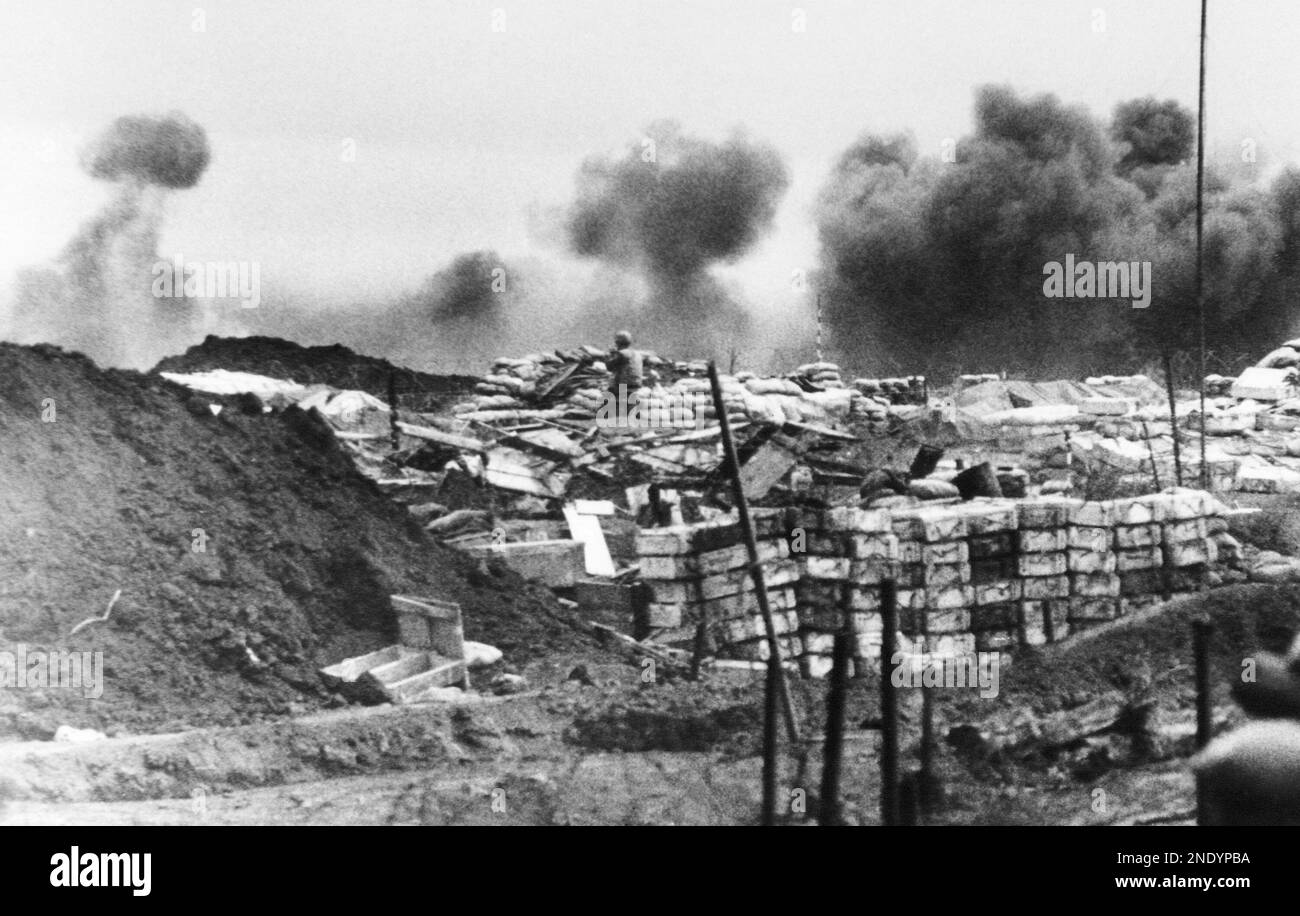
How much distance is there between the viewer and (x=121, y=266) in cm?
684

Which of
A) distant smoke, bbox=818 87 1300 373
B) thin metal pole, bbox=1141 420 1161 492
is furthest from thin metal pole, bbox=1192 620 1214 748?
distant smoke, bbox=818 87 1300 373

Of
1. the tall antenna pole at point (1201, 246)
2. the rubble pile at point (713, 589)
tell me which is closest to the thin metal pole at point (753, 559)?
the rubble pile at point (713, 589)

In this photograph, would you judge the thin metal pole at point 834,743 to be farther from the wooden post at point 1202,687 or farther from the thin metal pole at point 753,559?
the wooden post at point 1202,687

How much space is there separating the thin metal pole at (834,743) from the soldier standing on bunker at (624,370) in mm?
1654

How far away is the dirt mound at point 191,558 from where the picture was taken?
263 inches

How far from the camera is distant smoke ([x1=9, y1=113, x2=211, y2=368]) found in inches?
267

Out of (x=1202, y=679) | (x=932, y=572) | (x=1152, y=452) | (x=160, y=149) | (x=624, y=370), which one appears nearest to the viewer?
(x=1202, y=679)

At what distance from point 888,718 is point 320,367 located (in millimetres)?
3396

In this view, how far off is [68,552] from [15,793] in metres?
1.19

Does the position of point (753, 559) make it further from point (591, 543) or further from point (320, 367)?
point (320, 367)

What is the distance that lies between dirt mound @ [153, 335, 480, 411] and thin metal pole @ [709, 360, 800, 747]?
1338 millimetres

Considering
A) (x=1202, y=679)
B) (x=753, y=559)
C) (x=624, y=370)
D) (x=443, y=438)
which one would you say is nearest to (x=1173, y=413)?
(x=1202, y=679)
